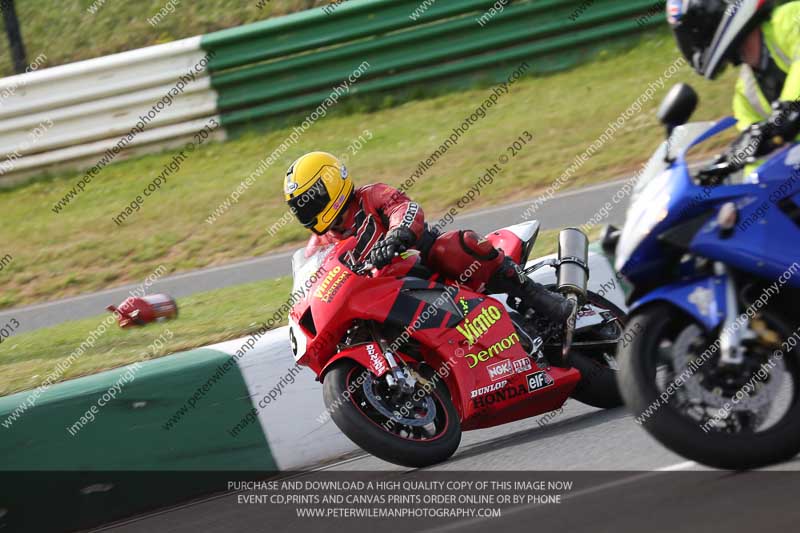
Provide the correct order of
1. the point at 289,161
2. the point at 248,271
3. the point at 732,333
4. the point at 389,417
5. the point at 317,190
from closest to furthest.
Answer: the point at 732,333, the point at 389,417, the point at 317,190, the point at 248,271, the point at 289,161

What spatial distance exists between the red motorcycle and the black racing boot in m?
0.07

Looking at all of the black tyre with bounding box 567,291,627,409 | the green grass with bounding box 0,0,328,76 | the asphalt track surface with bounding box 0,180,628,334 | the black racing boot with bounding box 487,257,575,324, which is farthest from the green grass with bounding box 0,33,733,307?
the black tyre with bounding box 567,291,627,409

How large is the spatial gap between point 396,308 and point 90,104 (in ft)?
25.8

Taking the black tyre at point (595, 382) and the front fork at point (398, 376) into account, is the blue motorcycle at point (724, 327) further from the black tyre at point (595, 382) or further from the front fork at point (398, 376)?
the black tyre at point (595, 382)

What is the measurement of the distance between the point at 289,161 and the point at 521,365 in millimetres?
7425

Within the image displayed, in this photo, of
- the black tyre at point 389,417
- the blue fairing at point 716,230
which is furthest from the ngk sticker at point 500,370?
the blue fairing at point 716,230

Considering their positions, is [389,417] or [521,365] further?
[521,365]

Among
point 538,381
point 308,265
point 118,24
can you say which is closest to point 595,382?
point 538,381

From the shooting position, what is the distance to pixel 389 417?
5.27 metres

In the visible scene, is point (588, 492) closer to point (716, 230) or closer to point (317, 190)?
point (716, 230)

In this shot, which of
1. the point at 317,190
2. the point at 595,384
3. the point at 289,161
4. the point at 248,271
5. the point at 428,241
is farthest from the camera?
the point at 289,161

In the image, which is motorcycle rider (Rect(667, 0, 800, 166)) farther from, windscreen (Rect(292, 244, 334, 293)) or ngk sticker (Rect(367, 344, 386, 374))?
windscreen (Rect(292, 244, 334, 293))

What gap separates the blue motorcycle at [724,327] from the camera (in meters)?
3.94

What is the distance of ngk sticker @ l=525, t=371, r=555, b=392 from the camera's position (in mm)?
5602
